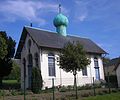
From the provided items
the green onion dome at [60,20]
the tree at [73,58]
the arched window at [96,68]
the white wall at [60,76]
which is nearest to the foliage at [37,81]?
the white wall at [60,76]

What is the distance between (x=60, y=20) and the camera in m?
43.5

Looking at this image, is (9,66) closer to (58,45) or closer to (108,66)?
(58,45)

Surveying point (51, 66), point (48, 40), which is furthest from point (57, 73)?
point (48, 40)

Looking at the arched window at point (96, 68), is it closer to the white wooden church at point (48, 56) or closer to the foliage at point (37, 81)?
the white wooden church at point (48, 56)

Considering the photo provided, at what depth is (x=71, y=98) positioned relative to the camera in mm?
20953

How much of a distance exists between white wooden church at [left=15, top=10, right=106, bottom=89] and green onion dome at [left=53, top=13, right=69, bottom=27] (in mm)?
1555

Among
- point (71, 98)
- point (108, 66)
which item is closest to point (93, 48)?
point (71, 98)

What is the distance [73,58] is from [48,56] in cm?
513

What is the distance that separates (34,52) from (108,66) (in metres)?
48.1

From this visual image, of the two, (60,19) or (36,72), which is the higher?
(60,19)

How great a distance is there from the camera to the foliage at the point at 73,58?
30953mm

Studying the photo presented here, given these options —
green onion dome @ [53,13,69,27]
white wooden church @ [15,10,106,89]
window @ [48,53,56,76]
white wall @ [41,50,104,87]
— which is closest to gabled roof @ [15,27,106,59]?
white wooden church @ [15,10,106,89]

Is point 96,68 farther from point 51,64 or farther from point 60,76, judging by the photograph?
point 51,64

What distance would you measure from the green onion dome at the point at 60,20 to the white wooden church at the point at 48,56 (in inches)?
61.2
